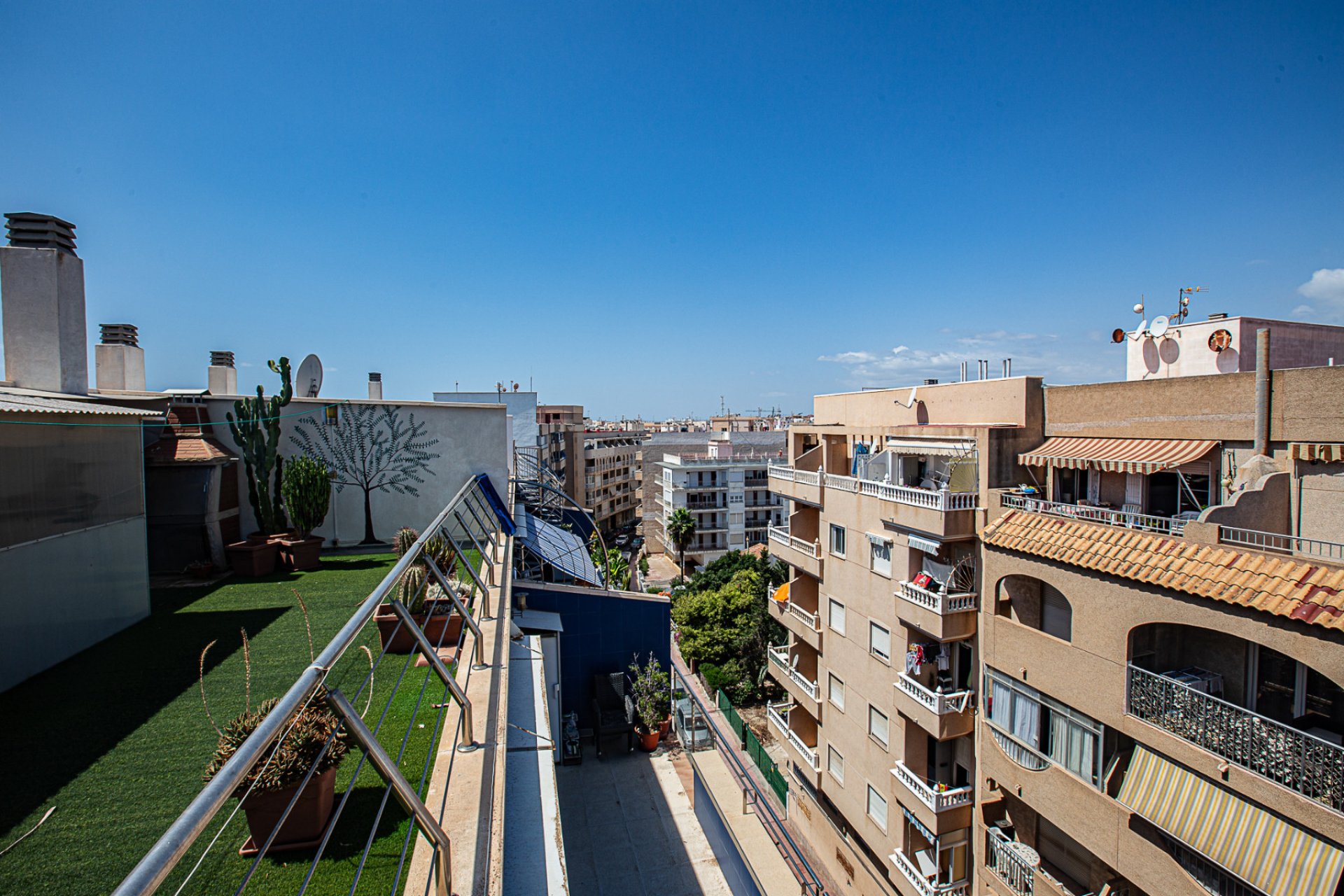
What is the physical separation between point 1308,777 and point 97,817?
10.4m

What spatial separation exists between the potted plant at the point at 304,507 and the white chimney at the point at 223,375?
16.0 ft

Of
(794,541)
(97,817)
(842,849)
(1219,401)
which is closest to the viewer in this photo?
(97,817)

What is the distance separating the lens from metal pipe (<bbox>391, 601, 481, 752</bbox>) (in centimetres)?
336

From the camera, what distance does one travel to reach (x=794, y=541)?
17438 millimetres

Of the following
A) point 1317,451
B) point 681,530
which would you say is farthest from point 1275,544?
point 681,530

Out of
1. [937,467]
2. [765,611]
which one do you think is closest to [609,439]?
[765,611]

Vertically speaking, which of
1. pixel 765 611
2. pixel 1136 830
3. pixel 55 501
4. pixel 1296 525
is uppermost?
pixel 55 501

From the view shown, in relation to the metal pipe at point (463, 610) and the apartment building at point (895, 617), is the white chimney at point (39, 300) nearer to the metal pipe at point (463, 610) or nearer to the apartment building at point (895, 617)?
the metal pipe at point (463, 610)

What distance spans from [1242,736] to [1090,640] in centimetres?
185

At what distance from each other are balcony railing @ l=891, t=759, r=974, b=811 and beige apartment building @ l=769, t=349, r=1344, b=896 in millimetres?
36

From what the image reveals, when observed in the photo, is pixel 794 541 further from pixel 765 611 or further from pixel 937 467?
pixel 765 611

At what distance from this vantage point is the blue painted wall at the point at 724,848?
9.90m

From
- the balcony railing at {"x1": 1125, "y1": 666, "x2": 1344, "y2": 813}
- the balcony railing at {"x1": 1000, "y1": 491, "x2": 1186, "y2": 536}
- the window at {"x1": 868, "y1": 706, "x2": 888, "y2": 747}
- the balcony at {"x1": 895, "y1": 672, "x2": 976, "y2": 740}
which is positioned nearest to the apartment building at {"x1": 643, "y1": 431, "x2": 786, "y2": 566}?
the window at {"x1": 868, "y1": 706, "x2": 888, "y2": 747}

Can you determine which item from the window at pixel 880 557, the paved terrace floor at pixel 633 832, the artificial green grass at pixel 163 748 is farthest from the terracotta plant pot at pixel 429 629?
the window at pixel 880 557
